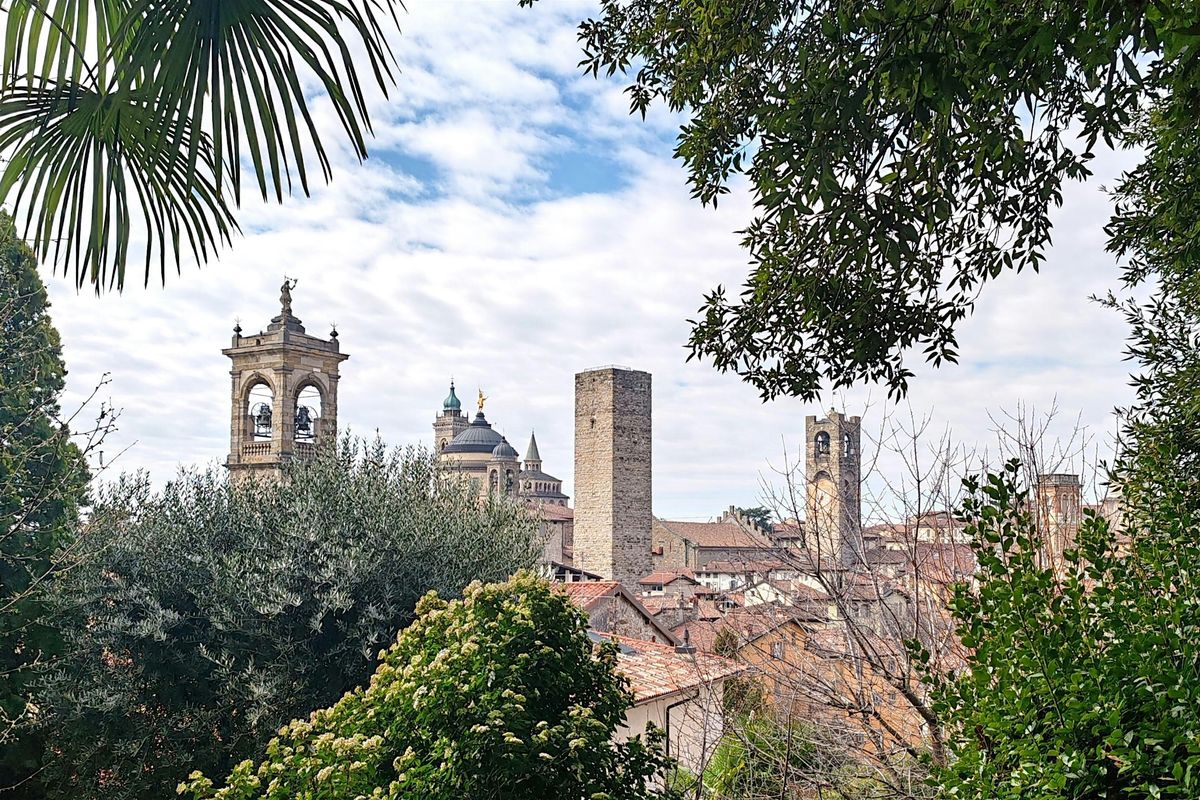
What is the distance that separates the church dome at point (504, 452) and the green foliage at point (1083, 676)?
52984 millimetres

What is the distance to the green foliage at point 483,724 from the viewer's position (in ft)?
10.9

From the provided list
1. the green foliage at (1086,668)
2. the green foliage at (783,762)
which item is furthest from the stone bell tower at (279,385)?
the green foliage at (1086,668)

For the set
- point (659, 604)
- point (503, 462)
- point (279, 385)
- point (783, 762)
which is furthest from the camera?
point (503, 462)

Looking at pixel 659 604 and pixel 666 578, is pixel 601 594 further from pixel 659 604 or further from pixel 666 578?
pixel 666 578

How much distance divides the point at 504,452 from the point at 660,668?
4643cm

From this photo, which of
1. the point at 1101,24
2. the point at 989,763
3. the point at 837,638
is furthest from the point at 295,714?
the point at 1101,24

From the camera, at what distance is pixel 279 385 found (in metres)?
19.0

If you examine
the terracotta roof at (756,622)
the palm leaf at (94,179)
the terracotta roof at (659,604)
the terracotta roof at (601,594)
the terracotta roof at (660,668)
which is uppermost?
the palm leaf at (94,179)

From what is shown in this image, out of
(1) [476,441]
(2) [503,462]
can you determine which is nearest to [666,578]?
(2) [503,462]

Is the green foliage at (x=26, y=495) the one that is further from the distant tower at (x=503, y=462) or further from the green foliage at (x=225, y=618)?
the distant tower at (x=503, y=462)

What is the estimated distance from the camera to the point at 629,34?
4.52 meters

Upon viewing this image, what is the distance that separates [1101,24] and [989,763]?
5.64 feet

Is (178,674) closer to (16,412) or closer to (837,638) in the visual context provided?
(16,412)

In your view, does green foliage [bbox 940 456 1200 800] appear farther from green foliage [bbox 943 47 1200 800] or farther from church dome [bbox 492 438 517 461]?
church dome [bbox 492 438 517 461]
